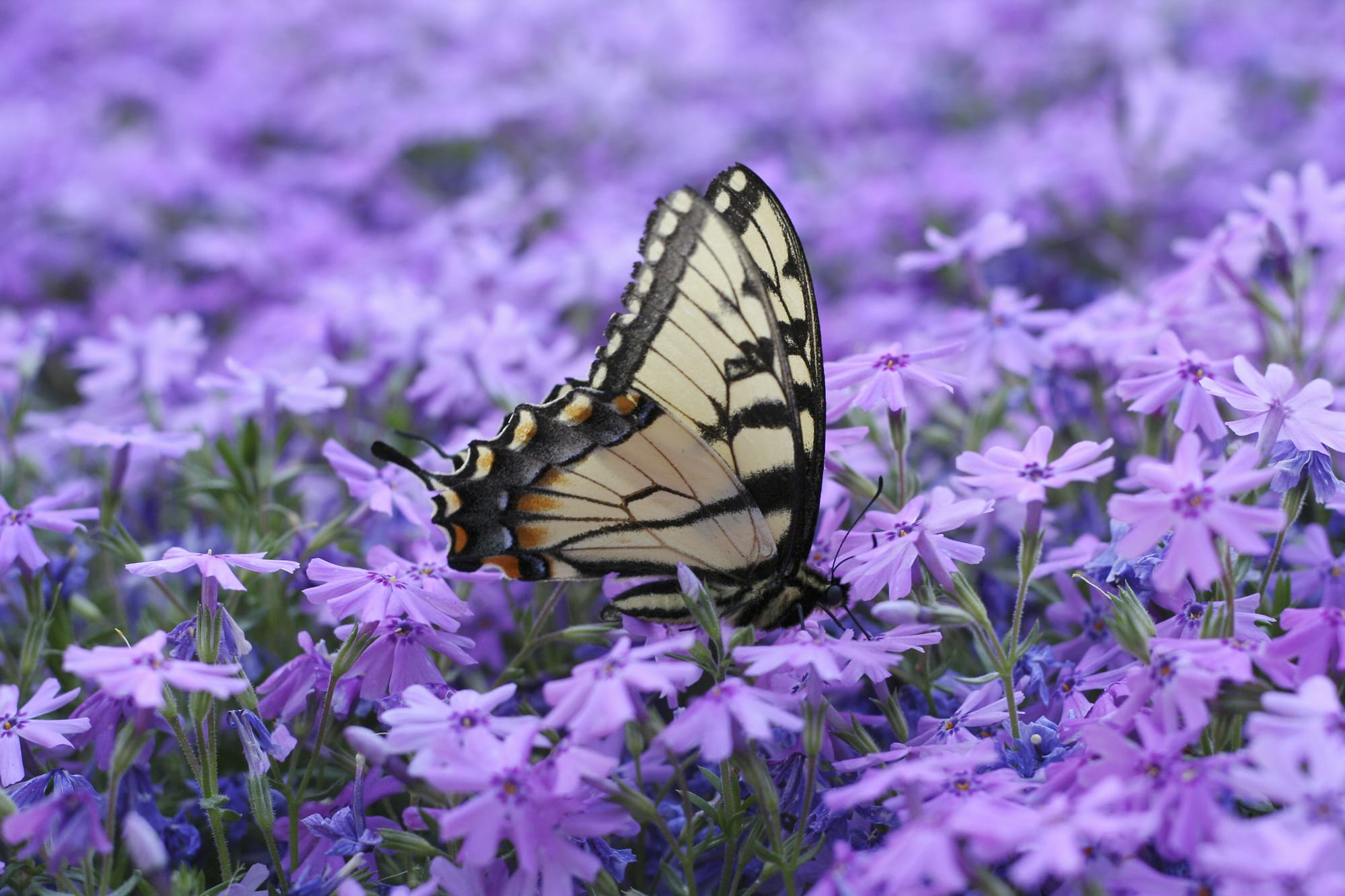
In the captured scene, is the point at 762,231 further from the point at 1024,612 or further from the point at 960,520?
the point at 1024,612

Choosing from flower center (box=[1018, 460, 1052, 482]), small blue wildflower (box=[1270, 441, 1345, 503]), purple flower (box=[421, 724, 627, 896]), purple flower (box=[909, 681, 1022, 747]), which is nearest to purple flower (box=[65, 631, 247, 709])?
purple flower (box=[421, 724, 627, 896])

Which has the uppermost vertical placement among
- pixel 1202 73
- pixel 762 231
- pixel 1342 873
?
pixel 1202 73

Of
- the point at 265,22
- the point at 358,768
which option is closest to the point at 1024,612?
the point at 358,768

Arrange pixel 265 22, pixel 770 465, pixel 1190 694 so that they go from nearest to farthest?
1. pixel 1190 694
2. pixel 770 465
3. pixel 265 22

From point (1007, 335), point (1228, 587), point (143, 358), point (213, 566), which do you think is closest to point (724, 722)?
point (1228, 587)

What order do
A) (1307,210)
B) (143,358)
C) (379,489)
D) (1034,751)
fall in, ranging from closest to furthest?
(1034,751)
(379,489)
(1307,210)
(143,358)

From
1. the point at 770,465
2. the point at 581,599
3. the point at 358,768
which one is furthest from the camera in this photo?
the point at 581,599

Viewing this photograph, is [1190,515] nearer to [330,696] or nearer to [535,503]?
[535,503]
